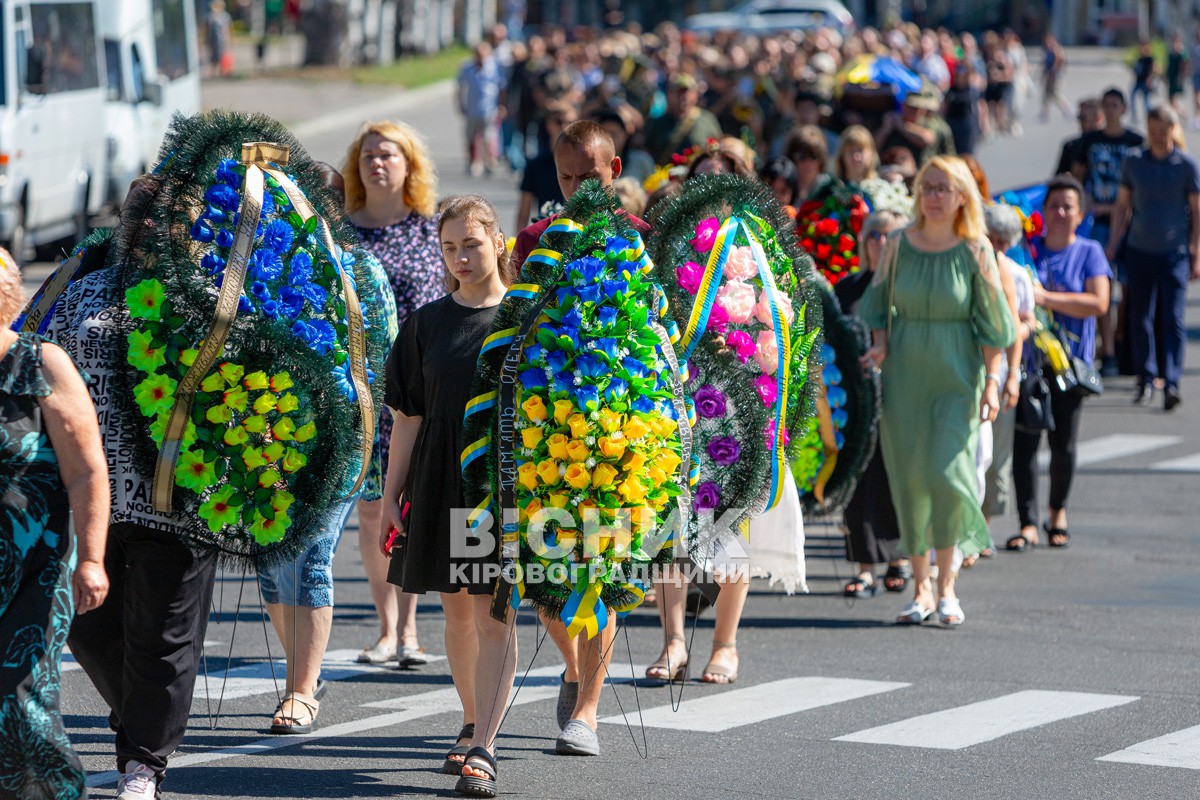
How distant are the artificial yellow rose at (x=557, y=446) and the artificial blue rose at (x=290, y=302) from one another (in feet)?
2.84

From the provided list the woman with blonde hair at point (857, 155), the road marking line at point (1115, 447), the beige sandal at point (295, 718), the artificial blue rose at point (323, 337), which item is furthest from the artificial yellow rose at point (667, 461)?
the road marking line at point (1115, 447)

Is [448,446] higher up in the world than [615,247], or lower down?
lower down

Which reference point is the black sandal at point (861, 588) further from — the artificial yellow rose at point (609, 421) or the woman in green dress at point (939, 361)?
the artificial yellow rose at point (609, 421)

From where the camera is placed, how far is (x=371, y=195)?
27.3 feet

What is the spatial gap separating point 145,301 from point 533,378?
3.88 ft

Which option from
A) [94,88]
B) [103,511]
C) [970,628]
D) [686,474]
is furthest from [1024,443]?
[94,88]

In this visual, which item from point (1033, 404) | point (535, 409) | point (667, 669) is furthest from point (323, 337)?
point (1033, 404)

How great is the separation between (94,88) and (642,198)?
12.6 meters

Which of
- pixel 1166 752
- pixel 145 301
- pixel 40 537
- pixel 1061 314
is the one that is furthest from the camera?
pixel 1061 314

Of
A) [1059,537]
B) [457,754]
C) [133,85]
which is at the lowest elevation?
[1059,537]

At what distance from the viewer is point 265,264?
6320 millimetres

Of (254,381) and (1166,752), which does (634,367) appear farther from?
(1166,752)

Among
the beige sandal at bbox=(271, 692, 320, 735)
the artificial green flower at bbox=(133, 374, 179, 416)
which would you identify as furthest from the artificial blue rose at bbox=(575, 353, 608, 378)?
the beige sandal at bbox=(271, 692, 320, 735)

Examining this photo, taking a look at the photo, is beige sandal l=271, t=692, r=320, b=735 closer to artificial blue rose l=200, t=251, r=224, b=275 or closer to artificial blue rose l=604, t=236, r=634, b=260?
artificial blue rose l=200, t=251, r=224, b=275
